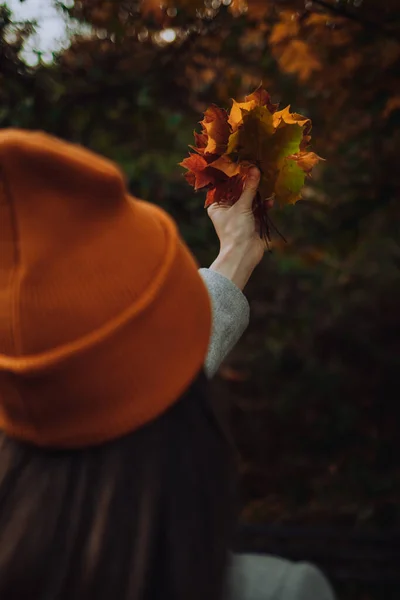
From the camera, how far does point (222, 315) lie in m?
1.38

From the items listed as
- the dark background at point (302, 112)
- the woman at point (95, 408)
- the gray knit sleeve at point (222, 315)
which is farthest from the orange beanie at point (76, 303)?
the gray knit sleeve at point (222, 315)

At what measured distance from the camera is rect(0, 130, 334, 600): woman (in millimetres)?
722

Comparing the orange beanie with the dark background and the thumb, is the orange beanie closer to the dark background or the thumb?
the dark background

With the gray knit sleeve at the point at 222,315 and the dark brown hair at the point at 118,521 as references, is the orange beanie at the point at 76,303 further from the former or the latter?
the gray knit sleeve at the point at 222,315

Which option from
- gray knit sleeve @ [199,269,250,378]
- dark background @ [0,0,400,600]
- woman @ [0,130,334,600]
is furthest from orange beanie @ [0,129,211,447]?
gray knit sleeve @ [199,269,250,378]

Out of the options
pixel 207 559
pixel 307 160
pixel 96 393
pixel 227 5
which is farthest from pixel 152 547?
pixel 227 5

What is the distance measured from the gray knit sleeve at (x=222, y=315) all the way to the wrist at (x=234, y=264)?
19 millimetres

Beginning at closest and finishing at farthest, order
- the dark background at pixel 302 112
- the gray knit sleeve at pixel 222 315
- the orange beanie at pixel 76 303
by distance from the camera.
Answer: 1. the orange beanie at pixel 76 303
2. the gray knit sleeve at pixel 222 315
3. the dark background at pixel 302 112

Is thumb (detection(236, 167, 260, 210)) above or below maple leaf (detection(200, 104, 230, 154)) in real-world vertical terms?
below

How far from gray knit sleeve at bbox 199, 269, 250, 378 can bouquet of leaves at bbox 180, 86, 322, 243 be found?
0.19 meters

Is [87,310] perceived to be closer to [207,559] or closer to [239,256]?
[207,559]

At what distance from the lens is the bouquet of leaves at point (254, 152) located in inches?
54.3

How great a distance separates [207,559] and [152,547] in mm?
68

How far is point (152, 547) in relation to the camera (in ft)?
2.44
